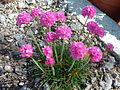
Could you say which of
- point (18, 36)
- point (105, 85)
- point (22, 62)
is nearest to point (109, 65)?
point (105, 85)

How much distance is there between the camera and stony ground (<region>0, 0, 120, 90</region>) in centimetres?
266

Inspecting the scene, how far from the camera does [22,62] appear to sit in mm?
2893

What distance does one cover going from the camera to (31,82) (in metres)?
2.65

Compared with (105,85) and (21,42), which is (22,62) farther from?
(105,85)

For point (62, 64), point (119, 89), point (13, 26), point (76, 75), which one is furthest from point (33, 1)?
point (119, 89)

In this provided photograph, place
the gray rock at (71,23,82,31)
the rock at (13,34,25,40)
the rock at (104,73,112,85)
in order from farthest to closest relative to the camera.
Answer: the gray rock at (71,23,82,31) → the rock at (13,34,25,40) → the rock at (104,73,112,85)

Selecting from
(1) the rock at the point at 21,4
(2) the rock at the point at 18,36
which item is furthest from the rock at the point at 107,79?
(1) the rock at the point at 21,4

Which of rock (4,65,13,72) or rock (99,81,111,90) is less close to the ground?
rock (4,65,13,72)

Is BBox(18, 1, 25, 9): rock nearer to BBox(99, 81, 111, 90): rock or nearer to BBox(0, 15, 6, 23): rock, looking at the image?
BBox(0, 15, 6, 23): rock

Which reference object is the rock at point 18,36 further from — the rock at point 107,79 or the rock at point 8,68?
the rock at point 107,79

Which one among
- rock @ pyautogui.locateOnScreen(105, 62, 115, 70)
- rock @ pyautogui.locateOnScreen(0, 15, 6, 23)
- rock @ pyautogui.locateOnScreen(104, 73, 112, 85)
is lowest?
rock @ pyautogui.locateOnScreen(104, 73, 112, 85)

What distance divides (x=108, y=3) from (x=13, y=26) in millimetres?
2592

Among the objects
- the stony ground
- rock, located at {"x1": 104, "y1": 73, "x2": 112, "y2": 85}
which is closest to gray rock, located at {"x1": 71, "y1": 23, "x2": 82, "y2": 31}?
the stony ground

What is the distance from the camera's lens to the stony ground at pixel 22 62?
266 cm
